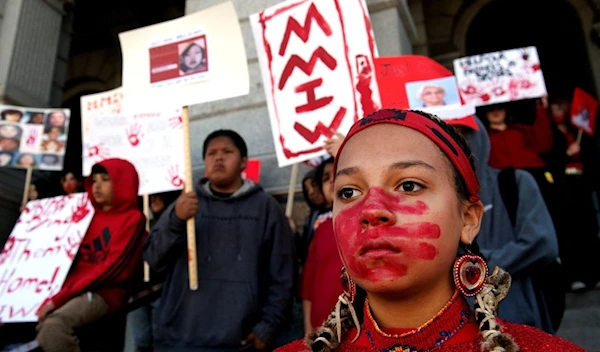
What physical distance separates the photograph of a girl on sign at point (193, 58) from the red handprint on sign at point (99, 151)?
1.79 meters

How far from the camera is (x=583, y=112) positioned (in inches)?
211

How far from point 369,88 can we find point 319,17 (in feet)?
2.26

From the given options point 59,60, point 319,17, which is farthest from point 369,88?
point 59,60

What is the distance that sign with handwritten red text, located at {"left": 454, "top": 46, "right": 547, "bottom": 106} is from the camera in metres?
4.58

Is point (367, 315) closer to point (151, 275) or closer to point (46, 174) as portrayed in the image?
point (151, 275)

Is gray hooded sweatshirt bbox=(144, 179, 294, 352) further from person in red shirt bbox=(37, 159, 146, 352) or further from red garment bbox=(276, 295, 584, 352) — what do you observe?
red garment bbox=(276, 295, 584, 352)

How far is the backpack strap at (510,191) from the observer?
91.3 inches

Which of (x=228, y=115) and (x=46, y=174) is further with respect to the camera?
(x=46, y=174)

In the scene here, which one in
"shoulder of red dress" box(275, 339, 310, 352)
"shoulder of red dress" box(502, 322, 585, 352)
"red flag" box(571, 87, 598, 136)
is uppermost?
"red flag" box(571, 87, 598, 136)

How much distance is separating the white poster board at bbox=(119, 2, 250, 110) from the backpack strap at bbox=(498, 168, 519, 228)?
1.56 meters

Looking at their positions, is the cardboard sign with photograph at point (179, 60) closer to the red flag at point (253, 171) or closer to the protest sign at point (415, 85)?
the protest sign at point (415, 85)

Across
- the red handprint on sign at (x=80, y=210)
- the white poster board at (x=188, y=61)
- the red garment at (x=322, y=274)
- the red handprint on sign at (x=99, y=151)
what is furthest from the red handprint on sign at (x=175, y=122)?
the red garment at (x=322, y=274)

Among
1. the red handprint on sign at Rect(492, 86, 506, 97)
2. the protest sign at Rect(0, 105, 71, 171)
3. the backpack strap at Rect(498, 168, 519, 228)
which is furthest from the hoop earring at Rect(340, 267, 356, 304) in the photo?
the protest sign at Rect(0, 105, 71, 171)

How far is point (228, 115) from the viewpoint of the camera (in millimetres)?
4859
